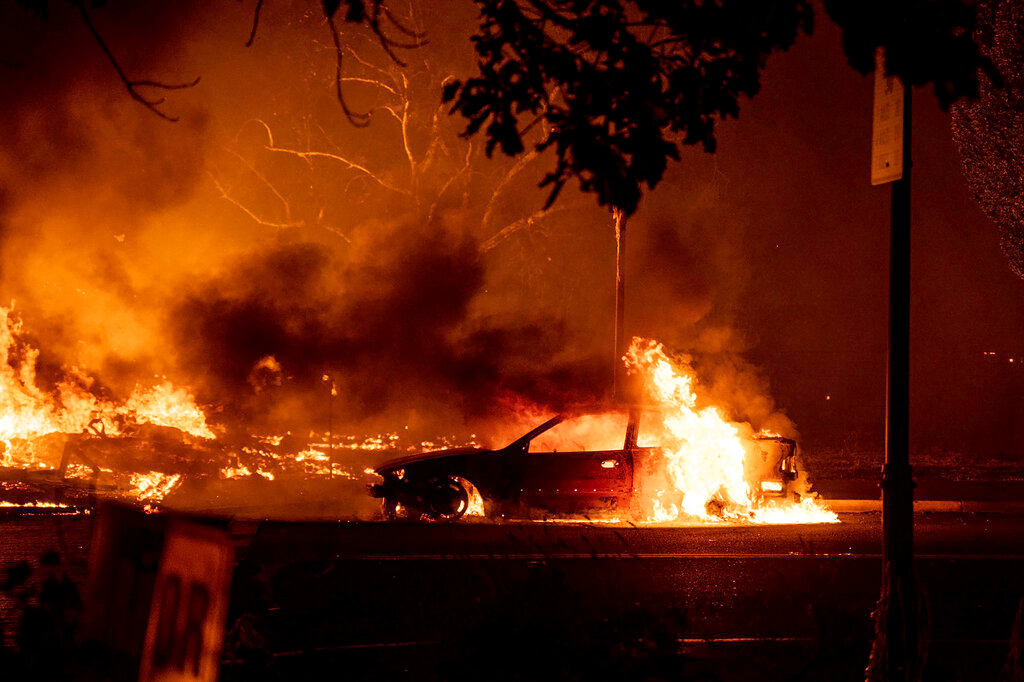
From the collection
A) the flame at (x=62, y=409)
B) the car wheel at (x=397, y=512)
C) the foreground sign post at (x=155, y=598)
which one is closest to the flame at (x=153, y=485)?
the flame at (x=62, y=409)

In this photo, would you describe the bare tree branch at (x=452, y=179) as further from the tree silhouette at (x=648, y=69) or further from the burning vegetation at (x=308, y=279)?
the tree silhouette at (x=648, y=69)

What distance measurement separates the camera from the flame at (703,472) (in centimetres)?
1159

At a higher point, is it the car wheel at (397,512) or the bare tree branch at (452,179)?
the bare tree branch at (452,179)

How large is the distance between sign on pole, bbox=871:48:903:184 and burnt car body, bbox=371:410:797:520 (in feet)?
21.1

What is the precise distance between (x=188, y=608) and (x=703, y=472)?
8812 millimetres

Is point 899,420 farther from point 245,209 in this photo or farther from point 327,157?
point 327,157

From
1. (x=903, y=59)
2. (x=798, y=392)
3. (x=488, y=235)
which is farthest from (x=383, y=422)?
(x=903, y=59)

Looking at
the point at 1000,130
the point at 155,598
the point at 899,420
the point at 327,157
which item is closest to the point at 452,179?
the point at 327,157

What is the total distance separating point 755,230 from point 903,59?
28.4 m

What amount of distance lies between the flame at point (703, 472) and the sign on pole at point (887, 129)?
6.42m

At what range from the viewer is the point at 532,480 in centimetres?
1164

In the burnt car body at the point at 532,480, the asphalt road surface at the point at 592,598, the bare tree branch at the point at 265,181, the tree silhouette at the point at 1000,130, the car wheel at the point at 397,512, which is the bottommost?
the asphalt road surface at the point at 592,598

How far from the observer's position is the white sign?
3559 millimetres

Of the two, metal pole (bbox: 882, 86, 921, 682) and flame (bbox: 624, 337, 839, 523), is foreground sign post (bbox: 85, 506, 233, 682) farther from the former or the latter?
flame (bbox: 624, 337, 839, 523)
